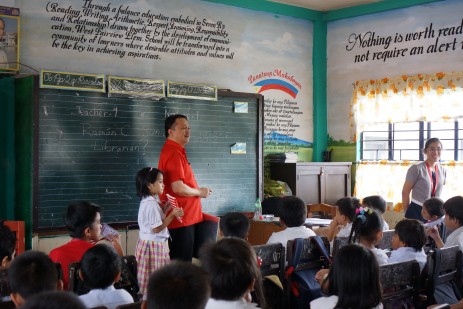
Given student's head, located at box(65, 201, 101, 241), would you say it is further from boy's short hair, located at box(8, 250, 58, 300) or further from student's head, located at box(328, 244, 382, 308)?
student's head, located at box(328, 244, 382, 308)

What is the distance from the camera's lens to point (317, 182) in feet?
24.4

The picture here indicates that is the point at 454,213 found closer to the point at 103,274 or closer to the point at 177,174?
the point at 177,174

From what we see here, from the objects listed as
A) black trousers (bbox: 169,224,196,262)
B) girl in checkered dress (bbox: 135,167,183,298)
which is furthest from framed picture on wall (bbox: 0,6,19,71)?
black trousers (bbox: 169,224,196,262)

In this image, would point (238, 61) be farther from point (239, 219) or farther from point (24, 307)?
point (24, 307)

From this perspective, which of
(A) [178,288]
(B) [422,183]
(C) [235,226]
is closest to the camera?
(A) [178,288]

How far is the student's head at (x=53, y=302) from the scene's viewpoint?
1.41 metres

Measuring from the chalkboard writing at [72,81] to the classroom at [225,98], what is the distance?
0.4 inches

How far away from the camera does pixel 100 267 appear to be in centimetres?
266

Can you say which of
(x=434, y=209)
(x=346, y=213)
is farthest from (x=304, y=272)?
(x=434, y=209)

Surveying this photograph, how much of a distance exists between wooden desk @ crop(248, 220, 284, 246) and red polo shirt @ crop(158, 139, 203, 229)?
158cm

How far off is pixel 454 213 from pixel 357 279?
2112 mm

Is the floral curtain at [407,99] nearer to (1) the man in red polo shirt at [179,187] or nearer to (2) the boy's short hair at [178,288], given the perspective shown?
(1) the man in red polo shirt at [179,187]

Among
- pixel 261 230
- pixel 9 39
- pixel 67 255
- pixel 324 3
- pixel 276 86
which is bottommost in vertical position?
pixel 261 230

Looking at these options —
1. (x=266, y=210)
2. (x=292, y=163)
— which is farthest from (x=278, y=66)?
(x=266, y=210)
